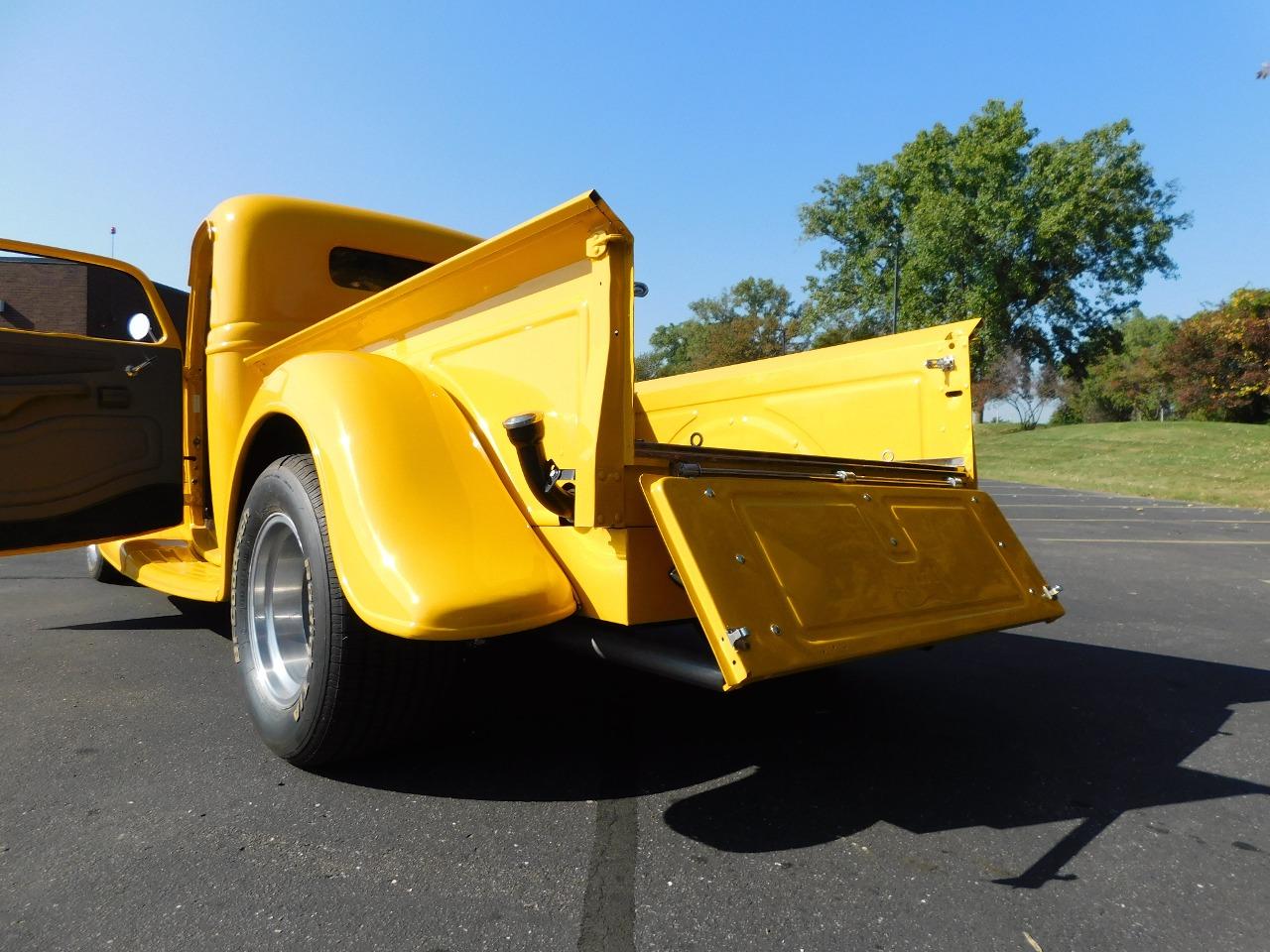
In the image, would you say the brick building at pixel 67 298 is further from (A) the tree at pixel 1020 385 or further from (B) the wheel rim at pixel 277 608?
(A) the tree at pixel 1020 385

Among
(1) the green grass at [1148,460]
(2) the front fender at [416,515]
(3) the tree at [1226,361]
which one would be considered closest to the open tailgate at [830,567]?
(2) the front fender at [416,515]

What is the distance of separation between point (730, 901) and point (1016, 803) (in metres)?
1.02

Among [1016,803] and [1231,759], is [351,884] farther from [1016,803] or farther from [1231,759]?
[1231,759]

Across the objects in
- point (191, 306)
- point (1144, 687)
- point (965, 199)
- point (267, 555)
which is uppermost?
point (965, 199)

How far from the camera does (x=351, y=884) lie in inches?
72.9

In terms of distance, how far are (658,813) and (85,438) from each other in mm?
3359

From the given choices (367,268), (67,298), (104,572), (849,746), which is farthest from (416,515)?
(104,572)

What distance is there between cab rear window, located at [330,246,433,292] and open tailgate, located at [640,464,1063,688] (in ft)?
8.29

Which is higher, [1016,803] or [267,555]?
[267,555]

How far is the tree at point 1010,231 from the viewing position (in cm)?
3145

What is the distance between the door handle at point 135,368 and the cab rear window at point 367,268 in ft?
3.52

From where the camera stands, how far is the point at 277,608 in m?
2.82

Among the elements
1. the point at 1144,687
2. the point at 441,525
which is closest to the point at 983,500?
the point at 1144,687

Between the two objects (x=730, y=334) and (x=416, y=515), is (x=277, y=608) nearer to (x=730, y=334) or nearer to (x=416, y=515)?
(x=416, y=515)
